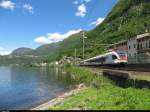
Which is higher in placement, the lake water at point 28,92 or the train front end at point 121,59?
the train front end at point 121,59

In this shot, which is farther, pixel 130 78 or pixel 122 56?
pixel 122 56

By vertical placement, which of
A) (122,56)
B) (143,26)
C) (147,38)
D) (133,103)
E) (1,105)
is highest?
(143,26)

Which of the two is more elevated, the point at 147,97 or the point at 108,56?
the point at 108,56

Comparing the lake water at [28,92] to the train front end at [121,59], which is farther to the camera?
the train front end at [121,59]

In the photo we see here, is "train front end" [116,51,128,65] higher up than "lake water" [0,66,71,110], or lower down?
higher up

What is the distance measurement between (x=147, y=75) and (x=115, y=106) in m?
9.69

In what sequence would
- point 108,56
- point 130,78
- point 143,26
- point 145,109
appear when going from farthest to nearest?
point 143,26, point 108,56, point 130,78, point 145,109

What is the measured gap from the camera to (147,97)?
2041cm

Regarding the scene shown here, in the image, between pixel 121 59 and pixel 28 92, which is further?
pixel 121 59

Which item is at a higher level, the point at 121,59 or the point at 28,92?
the point at 121,59

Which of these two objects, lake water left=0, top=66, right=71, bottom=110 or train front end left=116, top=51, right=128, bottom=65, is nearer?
lake water left=0, top=66, right=71, bottom=110

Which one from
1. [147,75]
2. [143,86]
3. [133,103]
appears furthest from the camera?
[147,75]

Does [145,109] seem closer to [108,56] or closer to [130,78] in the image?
[130,78]

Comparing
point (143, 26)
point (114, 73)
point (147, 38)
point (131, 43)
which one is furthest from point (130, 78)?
point (143, 26)
